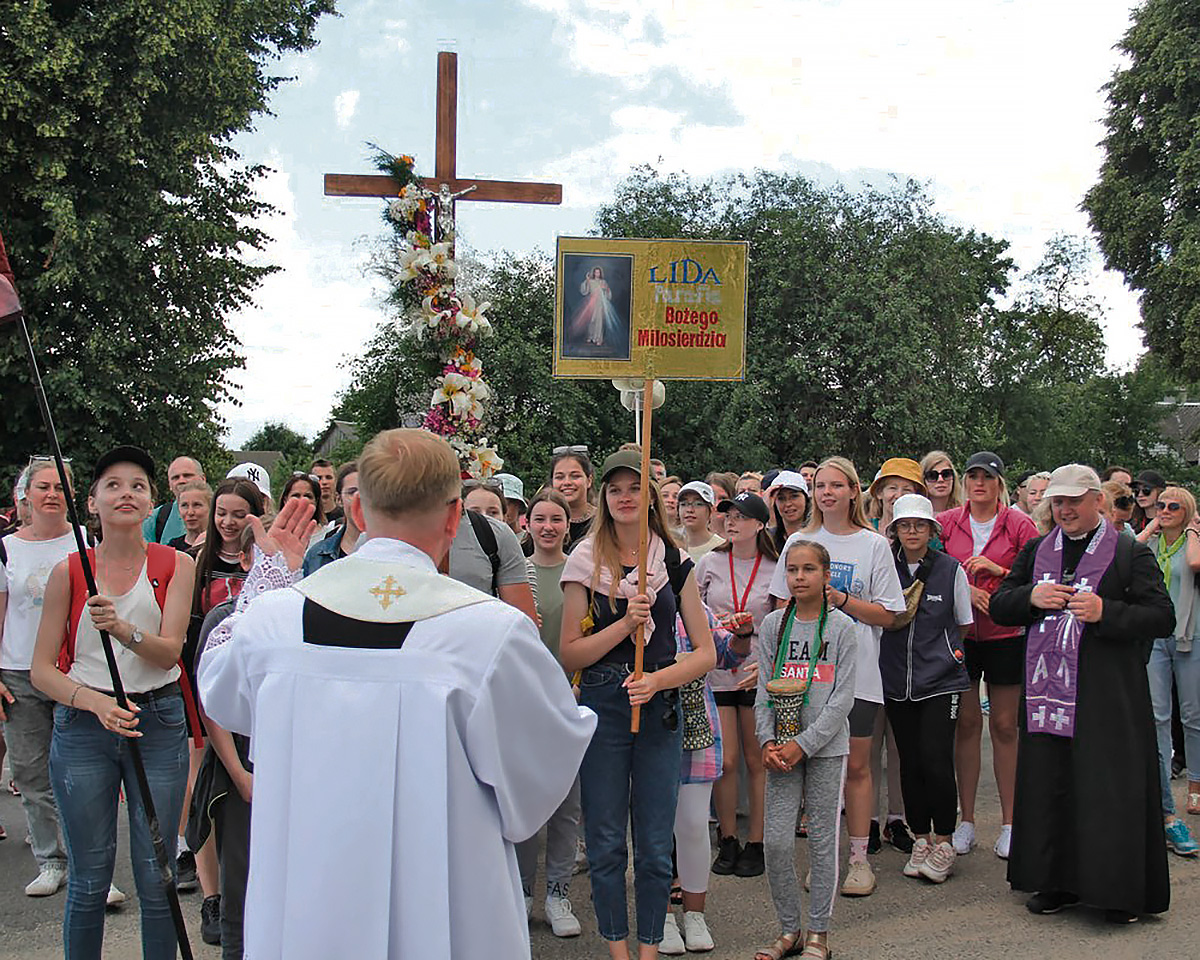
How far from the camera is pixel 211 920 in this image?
16.6 ft

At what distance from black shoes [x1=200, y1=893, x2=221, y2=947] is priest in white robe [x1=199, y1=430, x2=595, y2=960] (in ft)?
9.49

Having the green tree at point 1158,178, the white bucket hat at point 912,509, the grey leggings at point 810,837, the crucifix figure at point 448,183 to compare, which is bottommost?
the grey leggings at point 810,837

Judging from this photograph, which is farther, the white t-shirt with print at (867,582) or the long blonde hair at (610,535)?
the white t-shirt with print at (867,582)

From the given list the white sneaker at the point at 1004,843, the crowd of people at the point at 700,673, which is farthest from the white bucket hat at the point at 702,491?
the white sneaker at the point at 1004,843

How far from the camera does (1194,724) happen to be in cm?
736

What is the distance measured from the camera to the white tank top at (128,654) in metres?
4.34

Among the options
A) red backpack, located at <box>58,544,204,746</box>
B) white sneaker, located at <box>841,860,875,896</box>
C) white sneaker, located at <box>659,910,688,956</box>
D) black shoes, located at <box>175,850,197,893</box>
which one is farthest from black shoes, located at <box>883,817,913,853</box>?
red backpack, located at <box>58,544,204,746</box>

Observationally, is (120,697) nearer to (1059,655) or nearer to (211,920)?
(211,920)

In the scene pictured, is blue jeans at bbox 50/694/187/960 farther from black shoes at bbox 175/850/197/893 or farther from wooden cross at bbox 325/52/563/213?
wooden cross at bbox 325/52/563/213

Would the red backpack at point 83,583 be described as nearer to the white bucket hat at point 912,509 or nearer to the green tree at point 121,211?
the white bucket hat at point 912,509

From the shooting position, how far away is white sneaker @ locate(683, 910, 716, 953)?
506 cm

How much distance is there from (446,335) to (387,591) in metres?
4.74

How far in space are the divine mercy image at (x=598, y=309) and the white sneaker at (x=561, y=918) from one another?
2632mm

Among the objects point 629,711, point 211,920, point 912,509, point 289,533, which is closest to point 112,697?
point 289,533
